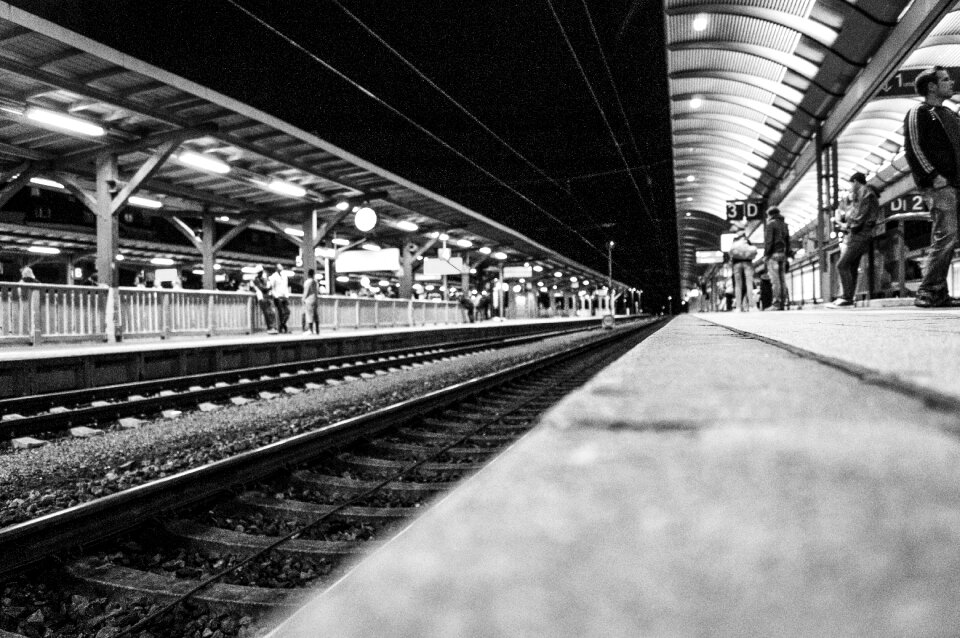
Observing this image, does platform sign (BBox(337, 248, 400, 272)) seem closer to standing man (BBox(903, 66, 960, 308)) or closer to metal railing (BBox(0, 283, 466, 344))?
metal railing (BBox(0, 283, 466, 344))

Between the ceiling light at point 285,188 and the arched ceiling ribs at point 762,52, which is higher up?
the arched ceiling ribs at point 762,52

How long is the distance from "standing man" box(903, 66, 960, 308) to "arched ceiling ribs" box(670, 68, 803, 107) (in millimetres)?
12851

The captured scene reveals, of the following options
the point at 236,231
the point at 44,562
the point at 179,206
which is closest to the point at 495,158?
the point at 236,231

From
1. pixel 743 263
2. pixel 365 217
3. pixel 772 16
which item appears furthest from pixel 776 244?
pixel 365 217

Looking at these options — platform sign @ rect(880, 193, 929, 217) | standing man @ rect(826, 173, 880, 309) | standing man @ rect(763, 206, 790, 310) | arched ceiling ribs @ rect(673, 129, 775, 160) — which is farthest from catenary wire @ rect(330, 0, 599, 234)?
platform sign @ rect(880, 193, 929, 217)

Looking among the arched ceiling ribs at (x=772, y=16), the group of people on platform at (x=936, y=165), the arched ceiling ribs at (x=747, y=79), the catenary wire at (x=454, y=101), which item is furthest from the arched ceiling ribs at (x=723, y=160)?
the group of people on platform at (x=936, y=165)

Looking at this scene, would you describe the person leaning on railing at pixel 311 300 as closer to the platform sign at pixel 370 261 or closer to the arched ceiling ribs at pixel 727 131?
the platform sign at pixel 370 261

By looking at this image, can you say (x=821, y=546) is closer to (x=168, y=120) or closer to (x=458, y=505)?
(x=458, y=505)

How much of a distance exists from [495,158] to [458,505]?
1901 centimetres

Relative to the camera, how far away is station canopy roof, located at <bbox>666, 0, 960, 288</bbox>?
38.2 feet

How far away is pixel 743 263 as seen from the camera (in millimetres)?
12188

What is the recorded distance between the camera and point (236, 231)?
19.1 metres

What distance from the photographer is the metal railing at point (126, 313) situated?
9875 millimetres

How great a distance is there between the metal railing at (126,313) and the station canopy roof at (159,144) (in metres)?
2.37
